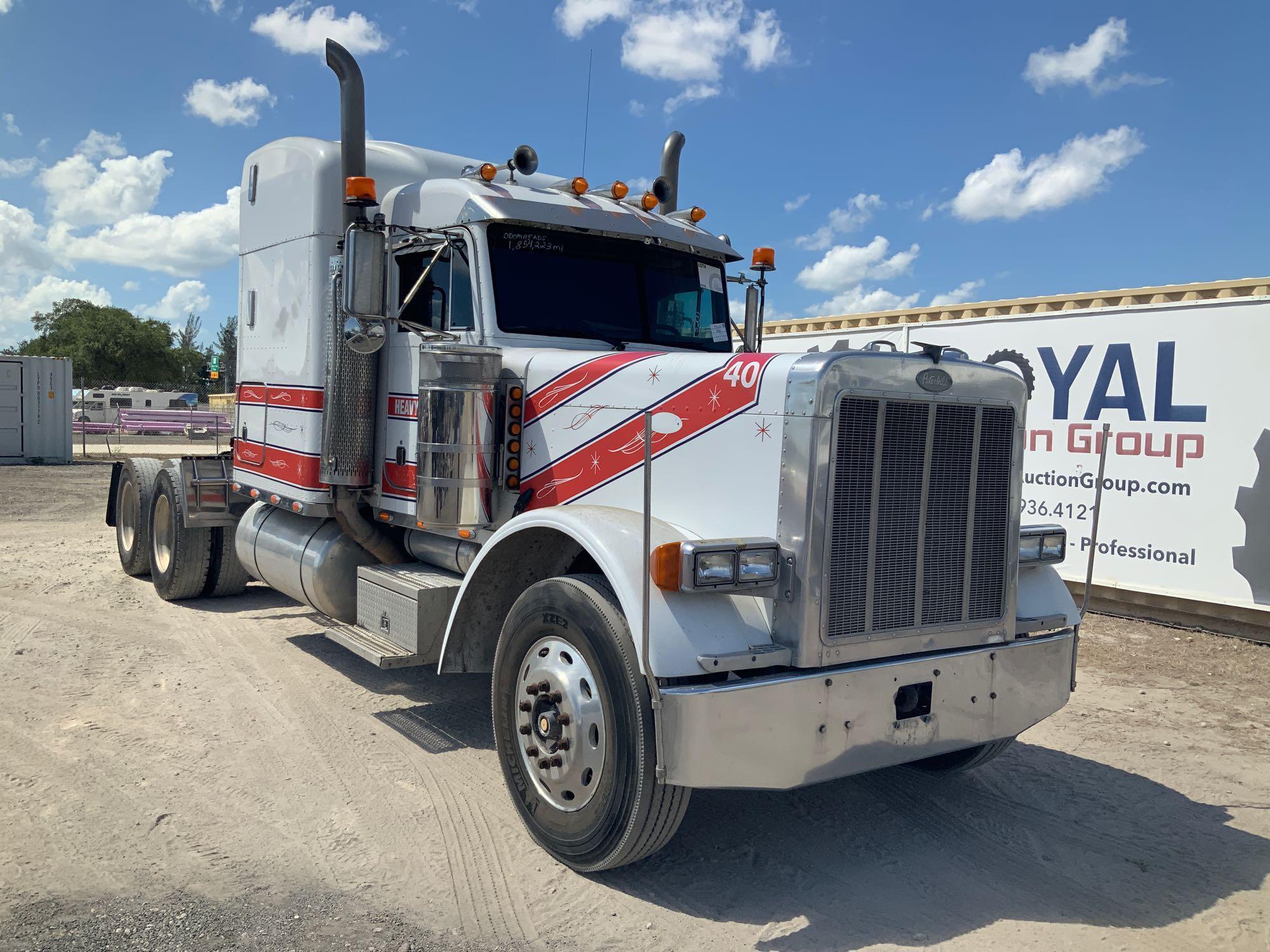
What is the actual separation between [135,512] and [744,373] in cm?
728

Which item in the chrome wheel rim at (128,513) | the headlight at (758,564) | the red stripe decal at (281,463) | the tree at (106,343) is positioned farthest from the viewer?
the tree at (106,343)

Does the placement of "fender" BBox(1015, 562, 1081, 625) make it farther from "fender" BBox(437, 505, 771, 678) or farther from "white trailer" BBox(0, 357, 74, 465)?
"white trailer" BBox(0, 357, 74, 465)

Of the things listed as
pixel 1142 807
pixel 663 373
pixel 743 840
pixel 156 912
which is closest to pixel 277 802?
pixel 156 912

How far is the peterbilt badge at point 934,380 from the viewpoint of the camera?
3635 millimetres

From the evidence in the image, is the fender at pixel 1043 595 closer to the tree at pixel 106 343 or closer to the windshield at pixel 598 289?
the windshield at pixel 598 289

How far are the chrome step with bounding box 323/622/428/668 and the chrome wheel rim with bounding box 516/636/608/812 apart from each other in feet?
3.59

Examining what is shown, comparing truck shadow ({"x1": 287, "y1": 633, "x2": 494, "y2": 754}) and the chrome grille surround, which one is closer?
the chrome grille surround

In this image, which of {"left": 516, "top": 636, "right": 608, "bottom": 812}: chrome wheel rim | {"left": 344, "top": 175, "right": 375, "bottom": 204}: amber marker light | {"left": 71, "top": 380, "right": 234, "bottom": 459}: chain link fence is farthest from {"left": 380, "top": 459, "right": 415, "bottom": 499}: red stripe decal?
{"left": 71, "top": 380, "right": 234, "bottom": 459}: chain link fence

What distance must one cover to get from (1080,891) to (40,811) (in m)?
4.24

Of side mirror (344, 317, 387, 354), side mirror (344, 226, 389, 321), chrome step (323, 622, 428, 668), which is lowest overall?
chrome step (323, 622, 428, 668)

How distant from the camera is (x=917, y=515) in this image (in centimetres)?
372

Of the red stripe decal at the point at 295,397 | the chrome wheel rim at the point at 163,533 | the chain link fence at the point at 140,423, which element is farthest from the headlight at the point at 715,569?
the chain link fence at the point at 140,423

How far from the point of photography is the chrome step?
495 centimetres

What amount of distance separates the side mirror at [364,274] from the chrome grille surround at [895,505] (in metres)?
2.18
